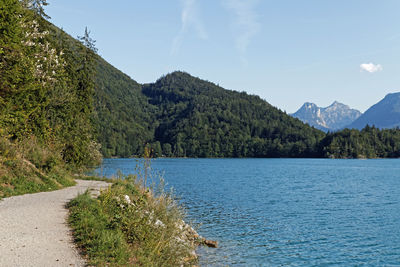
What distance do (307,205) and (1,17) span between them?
31.7m

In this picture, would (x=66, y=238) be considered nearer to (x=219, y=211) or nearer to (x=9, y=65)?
(x=9, y=65)

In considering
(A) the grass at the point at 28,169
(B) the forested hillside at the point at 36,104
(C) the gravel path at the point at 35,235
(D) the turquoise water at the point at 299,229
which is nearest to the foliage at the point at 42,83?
(B) the forested hillside at the point at 36,104

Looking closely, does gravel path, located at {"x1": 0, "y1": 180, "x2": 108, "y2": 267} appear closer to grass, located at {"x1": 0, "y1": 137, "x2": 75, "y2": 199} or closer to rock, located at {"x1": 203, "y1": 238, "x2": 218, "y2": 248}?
grass, located at {"x1": 0, "y1": 137, "x2": 75, "y2": 199}

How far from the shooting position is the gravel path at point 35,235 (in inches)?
349

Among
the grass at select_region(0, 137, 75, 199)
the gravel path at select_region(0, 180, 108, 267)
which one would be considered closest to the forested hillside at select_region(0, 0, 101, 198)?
the grass at select_region(0, 137, 75, 199)

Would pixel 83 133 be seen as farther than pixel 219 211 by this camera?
Yes

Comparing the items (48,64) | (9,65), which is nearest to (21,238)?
(9,65)

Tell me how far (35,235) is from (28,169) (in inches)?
488

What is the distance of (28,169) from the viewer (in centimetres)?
2164

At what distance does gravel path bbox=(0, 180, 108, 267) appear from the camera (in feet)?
29.1

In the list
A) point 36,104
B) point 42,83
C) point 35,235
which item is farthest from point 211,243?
point 42,83

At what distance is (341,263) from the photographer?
659 inches

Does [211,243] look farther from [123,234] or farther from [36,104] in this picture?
[36,104]

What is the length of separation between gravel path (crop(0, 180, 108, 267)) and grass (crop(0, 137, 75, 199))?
9.57 feet
